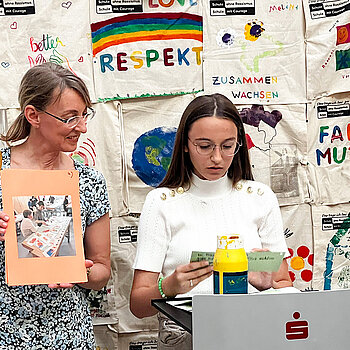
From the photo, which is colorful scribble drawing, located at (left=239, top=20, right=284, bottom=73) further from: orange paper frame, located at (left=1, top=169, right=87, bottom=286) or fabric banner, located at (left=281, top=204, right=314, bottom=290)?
orange paper frame, located at (left=1, top=169, right=87, bottom=286)

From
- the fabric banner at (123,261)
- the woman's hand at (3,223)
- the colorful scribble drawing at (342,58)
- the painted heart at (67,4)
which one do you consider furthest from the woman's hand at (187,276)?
the colorful scribble drawing at (342,58)

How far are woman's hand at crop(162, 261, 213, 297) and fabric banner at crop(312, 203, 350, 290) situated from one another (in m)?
1.11

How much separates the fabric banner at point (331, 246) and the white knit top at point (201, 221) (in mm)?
708

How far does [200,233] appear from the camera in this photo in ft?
6.98

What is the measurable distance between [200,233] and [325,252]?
38.4 inches

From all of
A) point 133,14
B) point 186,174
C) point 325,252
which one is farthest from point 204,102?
point 325,252

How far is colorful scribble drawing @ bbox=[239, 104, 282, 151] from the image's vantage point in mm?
2773

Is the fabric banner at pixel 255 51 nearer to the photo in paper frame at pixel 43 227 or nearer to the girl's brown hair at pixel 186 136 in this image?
the girl's brown hair at pixel 186 136

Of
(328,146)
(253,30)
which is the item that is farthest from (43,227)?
(328,146)

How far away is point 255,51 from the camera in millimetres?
2750

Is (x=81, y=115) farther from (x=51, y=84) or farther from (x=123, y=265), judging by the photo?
(x=123, y=265)

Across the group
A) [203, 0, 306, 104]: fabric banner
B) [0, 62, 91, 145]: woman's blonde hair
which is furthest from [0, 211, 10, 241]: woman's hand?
[203, 0, 306, 104]: fabric banner

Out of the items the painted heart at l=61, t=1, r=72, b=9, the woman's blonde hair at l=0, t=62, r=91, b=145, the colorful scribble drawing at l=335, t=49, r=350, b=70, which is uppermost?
the painted heart at l=61, t=1, r=72, b=9

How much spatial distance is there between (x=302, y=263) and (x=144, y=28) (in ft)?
4.10
